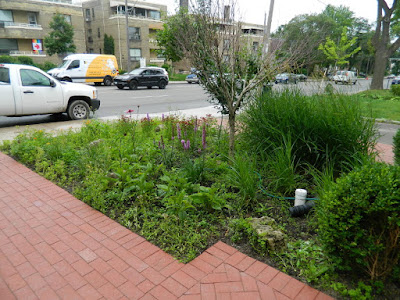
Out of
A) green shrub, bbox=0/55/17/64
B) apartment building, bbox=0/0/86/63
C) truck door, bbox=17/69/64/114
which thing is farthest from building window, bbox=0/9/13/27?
truck door, bbox=17/69/64/114

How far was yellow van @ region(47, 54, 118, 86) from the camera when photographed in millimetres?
23266

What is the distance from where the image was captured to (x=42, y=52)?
125 feet

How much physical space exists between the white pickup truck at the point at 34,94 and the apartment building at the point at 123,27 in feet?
118

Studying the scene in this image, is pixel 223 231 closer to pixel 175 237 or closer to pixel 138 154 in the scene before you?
pixel 175 237

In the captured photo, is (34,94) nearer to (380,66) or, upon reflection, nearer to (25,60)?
(380,66)

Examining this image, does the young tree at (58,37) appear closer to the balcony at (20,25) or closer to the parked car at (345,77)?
the balcony at (20,25)

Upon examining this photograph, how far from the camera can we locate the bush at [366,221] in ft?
7.33

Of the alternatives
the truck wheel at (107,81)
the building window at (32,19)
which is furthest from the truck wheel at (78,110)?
the building window at (32,19)

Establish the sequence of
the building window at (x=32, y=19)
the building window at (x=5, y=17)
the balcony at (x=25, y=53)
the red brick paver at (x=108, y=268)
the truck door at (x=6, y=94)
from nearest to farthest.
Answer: the red brick paver at (x=108, y=268)
the truck door at (x=6, y=94)
the building window at (x=5, y=17)
the balcony at (x=25, y=53)
the building window at (x=32, y=19)

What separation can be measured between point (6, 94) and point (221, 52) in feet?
22.4

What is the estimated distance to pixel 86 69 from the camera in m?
24.2

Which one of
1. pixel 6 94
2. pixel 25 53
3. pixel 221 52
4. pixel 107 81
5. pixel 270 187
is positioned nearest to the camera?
pixel 270 187

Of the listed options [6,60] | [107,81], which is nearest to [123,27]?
[6,60]

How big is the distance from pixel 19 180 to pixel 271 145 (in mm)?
4125
